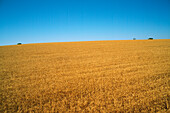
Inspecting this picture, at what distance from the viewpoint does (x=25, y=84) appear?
4.45 meters

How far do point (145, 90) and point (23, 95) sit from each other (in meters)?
4.81

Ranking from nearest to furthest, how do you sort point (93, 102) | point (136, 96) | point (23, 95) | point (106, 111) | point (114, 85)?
point (106, 111), point (93, 102), point (136, 96), point (23, 95), point (114, 85)

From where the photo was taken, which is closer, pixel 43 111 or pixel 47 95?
pixel 43 111

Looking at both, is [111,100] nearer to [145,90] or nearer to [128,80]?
[145,90]

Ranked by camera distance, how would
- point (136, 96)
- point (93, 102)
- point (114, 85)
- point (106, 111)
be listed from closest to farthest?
point (106, 111), point (93, 102), point (136, 96), point (114, 85)

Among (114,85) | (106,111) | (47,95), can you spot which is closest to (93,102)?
(106,111)

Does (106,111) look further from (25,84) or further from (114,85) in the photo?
(25,84)

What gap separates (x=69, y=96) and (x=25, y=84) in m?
2.51

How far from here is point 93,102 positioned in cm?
309

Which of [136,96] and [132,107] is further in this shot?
[136,96]

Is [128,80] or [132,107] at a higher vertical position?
[128,80]

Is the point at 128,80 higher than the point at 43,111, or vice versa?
the point at 128,80

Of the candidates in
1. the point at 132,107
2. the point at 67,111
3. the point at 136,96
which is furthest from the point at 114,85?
the point at 67,111

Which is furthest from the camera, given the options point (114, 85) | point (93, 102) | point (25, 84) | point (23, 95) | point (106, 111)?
point (25, 84)
